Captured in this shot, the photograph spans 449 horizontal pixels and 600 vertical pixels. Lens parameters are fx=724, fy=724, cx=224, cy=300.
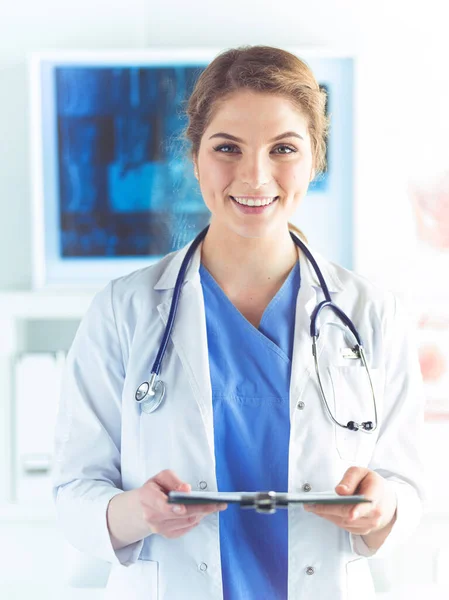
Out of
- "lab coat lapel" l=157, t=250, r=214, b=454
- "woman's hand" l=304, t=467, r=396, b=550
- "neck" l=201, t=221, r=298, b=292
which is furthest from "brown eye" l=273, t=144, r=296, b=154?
"woman's hand" l=304, t=467, r=396, b=550

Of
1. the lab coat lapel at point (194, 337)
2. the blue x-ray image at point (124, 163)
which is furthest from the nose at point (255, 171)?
the blue x-ray image at point (124, 163)

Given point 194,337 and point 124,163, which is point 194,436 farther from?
point 124,163

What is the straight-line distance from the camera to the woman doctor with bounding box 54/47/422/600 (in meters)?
1.07

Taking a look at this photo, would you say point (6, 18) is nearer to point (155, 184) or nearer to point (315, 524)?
point (155, 184)

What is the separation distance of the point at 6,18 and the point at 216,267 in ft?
3.55

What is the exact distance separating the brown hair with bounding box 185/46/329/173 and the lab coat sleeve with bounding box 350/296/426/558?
35cm

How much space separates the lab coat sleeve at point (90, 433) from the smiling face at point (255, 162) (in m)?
0.26

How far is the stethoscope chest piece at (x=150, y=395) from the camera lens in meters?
1.07

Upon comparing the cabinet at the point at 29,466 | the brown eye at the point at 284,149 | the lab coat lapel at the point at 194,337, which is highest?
the brown eye at the point at 284,149

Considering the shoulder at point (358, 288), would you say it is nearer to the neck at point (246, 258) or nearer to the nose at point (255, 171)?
the neck at point (246, 258)

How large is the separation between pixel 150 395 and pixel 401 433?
0.40 meters

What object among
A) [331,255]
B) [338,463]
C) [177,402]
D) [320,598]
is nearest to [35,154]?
[331,255]

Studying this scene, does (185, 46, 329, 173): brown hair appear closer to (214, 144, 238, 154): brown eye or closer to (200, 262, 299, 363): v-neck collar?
(214, 144, 238, 154): brown eye

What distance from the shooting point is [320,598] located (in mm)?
1084
